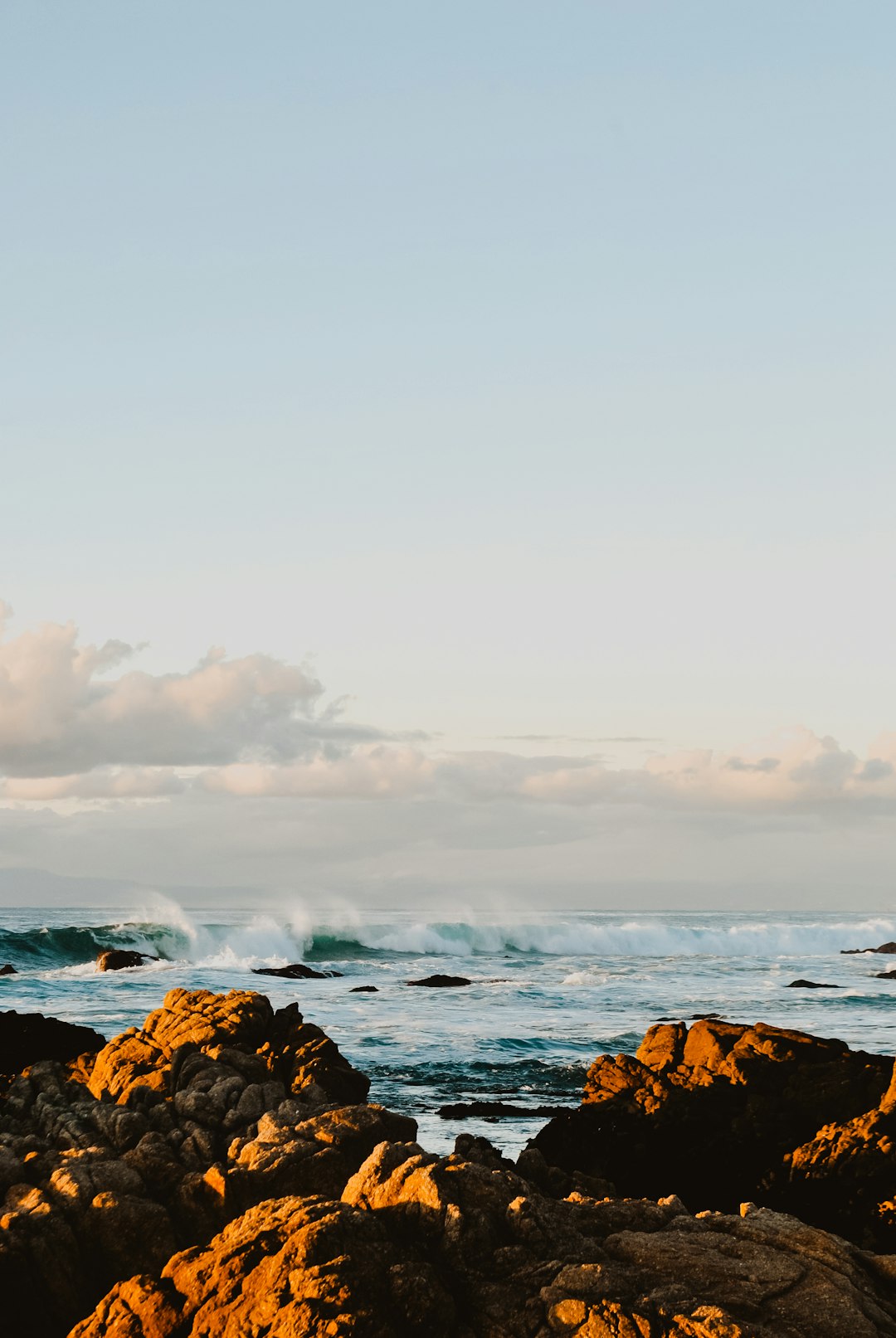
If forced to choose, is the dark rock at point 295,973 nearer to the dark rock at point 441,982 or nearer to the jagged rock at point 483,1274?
the dark rock at point 441,982


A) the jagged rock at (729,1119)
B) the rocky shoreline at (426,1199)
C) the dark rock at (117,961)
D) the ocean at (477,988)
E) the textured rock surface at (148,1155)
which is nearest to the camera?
the rocky shoreline at (426,1199)

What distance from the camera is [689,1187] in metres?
13.4

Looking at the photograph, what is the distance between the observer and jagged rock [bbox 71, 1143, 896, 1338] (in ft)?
22.7

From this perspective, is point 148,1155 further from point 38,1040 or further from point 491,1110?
point 491,1110

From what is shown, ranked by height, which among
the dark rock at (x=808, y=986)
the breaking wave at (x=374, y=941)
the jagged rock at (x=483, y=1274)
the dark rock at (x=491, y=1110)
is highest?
the jagged rock at (x=483, y=1274)

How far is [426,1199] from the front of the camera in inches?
317

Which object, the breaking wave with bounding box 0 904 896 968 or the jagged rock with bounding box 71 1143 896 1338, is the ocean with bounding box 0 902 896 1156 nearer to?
the breaking wave with bounding box 0 904 896 968

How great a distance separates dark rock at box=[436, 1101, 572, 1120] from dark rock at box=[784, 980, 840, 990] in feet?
93.4

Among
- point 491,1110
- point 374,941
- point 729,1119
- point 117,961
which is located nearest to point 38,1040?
point 491,1110

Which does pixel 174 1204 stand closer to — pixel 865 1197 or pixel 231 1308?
pixel 231 1308

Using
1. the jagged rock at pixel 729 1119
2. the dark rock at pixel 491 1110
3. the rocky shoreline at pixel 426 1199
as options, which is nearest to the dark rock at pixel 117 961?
the dark rock at pixel 491 1110

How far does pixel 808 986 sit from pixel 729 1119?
3333 cm

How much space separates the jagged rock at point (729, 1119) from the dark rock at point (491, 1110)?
278cm

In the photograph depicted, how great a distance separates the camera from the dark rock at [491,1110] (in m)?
17.5
